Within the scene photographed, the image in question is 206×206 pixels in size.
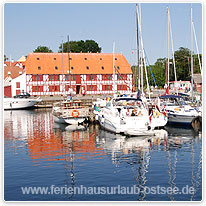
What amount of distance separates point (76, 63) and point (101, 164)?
58.1 m

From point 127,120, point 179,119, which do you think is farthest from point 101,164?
point 179,119

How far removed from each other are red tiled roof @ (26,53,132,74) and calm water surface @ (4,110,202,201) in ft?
143

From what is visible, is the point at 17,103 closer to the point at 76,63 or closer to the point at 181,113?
the point at 76,63

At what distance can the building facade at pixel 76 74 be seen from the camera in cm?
7475

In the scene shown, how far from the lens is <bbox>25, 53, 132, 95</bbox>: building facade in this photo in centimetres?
7475

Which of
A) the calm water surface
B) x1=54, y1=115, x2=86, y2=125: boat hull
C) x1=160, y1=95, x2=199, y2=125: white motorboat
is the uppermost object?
x1=160, y1=95, x2=199, y2=125: white motorboat

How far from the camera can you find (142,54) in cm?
4094

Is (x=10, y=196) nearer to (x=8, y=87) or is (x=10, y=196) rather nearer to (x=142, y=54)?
(x=142, y=54)

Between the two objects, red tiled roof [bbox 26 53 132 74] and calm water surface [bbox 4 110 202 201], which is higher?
red tiled roof [bbox 26 53 132 74]

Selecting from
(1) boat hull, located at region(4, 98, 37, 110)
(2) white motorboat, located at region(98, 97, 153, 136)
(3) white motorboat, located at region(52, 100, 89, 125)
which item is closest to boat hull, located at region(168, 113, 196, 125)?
(2) white motorboat, located at region(98, 97, 153, 136)

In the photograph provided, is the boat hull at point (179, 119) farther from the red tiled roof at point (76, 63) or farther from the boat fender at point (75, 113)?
the red tiled roof at point (76, 63)

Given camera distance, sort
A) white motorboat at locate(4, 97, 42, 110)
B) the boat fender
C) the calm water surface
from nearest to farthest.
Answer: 1. the calm water surface
2. the boat fender
3. white motorboat at locate(4, 97, 42, 110)

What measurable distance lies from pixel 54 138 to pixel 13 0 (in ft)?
51.2

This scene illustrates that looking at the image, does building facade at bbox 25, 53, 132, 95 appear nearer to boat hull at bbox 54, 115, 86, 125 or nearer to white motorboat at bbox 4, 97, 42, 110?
white motorboat at bbox 4, 97, 42, 110
